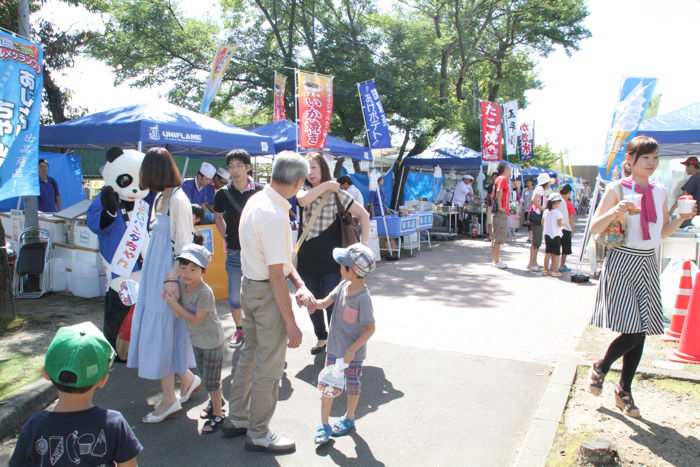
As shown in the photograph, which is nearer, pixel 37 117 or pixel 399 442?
pixel 399 442

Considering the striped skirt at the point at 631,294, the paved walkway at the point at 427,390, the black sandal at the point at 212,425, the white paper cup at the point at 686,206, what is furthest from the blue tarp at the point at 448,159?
the black sandal at the point at 212,425

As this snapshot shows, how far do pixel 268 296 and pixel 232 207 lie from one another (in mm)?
2171

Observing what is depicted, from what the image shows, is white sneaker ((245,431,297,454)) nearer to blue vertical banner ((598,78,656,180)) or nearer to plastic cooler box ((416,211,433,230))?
blue vertical banner ((598,78,656,180))

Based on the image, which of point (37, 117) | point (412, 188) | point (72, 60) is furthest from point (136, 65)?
point (37, 117)

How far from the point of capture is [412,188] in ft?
68.0

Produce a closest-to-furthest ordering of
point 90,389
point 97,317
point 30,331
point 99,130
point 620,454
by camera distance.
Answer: point 90,389 < point 620,454 < point 30,331 < point 97,317 < point 99,130

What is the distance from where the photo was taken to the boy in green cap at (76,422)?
174 centimetres

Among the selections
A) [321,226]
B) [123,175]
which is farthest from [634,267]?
[123,175]

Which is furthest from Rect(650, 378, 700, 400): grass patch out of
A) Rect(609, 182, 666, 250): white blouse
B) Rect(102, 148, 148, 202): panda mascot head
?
Rect(102, 148, 148, 202): panda mascot head

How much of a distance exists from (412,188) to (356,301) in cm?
1775

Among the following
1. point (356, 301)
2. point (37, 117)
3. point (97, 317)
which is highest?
point (37, 117)

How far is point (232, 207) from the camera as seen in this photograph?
4.96 m

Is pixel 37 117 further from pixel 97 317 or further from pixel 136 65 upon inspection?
pixel 136 65

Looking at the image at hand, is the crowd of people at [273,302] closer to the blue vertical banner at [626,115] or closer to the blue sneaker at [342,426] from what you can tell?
the blue sneaker at [342,426]
